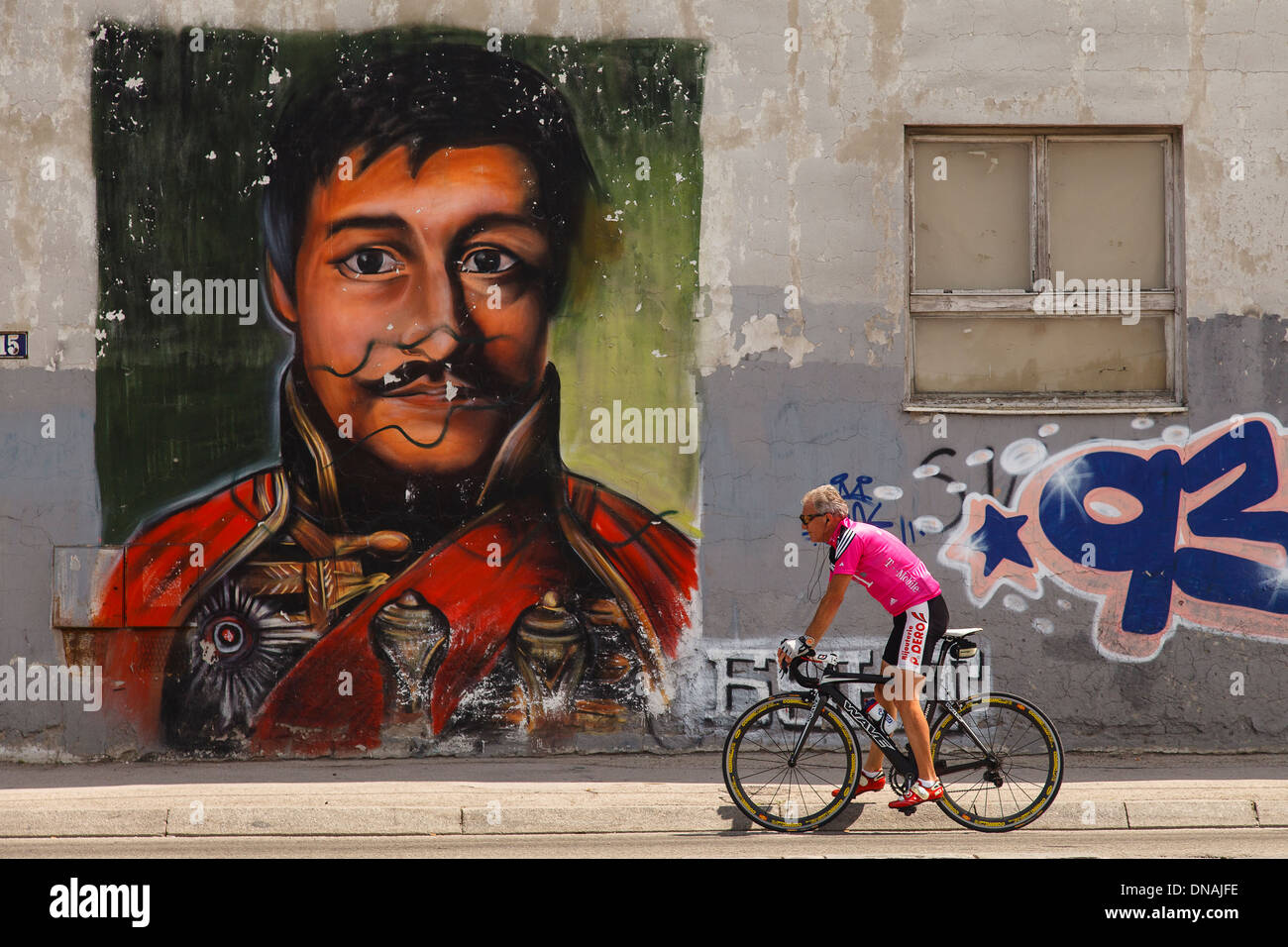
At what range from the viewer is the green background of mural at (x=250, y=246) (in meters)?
8.57

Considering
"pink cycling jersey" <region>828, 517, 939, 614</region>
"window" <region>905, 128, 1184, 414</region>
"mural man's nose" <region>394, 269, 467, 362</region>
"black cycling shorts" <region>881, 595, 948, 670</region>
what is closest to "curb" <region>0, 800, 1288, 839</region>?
"black cycling shorts" <region>881, 595, 948, 670</region>

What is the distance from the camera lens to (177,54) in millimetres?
8609

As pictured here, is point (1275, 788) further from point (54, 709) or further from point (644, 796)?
point (54, 709)

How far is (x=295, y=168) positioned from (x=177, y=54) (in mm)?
1079

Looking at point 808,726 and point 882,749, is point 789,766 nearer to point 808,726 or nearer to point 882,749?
point 808,726

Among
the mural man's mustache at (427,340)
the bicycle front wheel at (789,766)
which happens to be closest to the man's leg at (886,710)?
the bicycle front wheel at (789,766)

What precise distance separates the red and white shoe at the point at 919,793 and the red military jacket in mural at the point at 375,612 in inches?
87.3

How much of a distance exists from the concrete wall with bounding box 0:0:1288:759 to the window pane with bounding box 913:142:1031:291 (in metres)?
0.24

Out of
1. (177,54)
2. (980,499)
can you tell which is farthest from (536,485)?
(177,54)

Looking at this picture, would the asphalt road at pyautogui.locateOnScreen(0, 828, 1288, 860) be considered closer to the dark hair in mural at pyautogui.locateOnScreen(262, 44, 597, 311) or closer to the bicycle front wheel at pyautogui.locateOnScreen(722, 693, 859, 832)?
the bicycle front wheel at pyautogui.locateOnScreen(722, 693, 859, 832)

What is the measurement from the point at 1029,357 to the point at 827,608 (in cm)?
302

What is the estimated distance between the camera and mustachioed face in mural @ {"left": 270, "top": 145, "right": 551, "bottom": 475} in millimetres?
8625

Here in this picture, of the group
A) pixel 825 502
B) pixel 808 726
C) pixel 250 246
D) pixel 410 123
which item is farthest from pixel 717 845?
pixel 410 123

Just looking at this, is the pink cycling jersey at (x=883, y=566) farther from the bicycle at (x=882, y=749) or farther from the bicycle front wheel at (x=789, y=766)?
the bicycle front wheel at (x=789, y=766)
